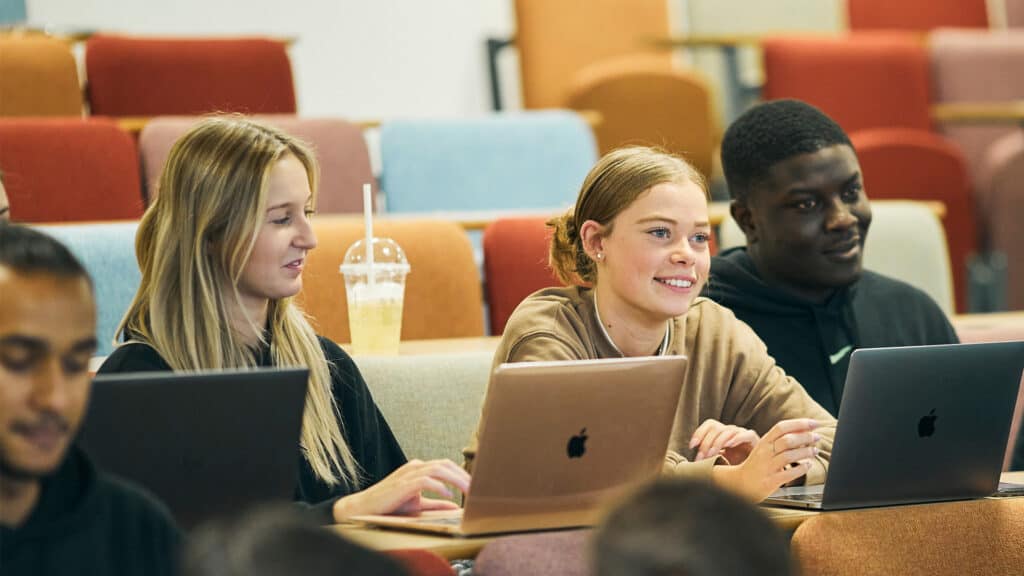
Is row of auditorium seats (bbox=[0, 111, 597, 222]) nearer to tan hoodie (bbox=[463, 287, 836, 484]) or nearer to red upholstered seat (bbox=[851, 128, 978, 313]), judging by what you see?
red upholstered seat (bbox=[851, 128, 978, 313])

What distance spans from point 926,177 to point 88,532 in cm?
305

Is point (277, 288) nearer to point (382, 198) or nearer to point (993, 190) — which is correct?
point (382, 198)

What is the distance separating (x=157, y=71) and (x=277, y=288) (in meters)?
1.70

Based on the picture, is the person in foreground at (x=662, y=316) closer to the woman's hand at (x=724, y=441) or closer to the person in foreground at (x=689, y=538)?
the woman's hand at (x=724, y=441)

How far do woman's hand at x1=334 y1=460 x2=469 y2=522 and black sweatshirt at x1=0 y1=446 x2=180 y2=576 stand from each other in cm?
35

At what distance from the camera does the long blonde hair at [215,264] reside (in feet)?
6.17

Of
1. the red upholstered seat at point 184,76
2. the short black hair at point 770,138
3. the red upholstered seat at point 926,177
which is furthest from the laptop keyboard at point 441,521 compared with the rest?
the red upholstered seat at point 926,177

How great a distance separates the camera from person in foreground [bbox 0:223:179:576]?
1164 mm

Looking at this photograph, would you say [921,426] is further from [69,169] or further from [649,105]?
[649,105]

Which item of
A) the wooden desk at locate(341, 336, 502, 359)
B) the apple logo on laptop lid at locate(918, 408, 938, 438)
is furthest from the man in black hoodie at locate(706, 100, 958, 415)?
the apple logo on laptop lid at locate(918, 408, 938, 438)

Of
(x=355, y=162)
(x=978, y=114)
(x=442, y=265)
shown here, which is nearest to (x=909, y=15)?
(x=978, y=114)

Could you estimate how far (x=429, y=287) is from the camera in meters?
2.64

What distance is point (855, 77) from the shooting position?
14.0ft

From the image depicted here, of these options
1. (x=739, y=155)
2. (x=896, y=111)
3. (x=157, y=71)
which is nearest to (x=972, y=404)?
(x=739, y=155)
